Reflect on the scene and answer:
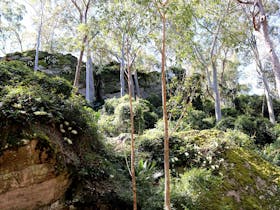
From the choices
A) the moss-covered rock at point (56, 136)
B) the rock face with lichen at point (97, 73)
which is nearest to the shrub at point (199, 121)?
the rock face with lichen at point (97, 73)

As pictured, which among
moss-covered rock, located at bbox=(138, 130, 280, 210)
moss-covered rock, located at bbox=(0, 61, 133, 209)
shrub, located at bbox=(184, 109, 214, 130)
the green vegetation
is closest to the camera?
moss-covered rock, located at bbox=(0, 61, 133, 209)

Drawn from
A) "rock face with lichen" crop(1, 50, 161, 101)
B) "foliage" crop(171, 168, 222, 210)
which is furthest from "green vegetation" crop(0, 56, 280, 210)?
"rock face with lichen" crop(1, 50, 161, 101)

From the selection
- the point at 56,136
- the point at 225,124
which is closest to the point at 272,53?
the point at 225,124

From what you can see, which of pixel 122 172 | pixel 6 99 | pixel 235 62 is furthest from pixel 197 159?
pixel 235 62

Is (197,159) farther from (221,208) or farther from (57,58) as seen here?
(57,58)

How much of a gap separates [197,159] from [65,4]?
13.6 metres

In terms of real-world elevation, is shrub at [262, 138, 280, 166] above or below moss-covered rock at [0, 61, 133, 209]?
below

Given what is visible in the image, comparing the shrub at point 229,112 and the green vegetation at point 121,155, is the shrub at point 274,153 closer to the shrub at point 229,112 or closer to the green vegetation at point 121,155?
the green vegetation at point 121,155

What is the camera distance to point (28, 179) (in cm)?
327

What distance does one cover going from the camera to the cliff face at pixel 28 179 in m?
3.13

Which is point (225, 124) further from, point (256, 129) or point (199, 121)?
point (199, 121)

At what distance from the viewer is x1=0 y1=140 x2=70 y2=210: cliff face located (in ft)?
10.3

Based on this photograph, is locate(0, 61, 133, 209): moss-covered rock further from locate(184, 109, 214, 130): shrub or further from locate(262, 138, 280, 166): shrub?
locate(184, 109, 214, 130): shrub

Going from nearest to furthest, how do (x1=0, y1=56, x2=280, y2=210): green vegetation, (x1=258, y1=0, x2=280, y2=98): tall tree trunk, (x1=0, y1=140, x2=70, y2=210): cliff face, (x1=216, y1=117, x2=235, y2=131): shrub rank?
(x1=0, y1=140, x2=70, y2=210): cliff face → (x1=0, y1=56, x2=280, y2=210): green vegetation → (x1=258, y1=0, x2=280, y2=98): tall tree trunk → (x1=216, y1=117, x2=235, y2=131): shrub
